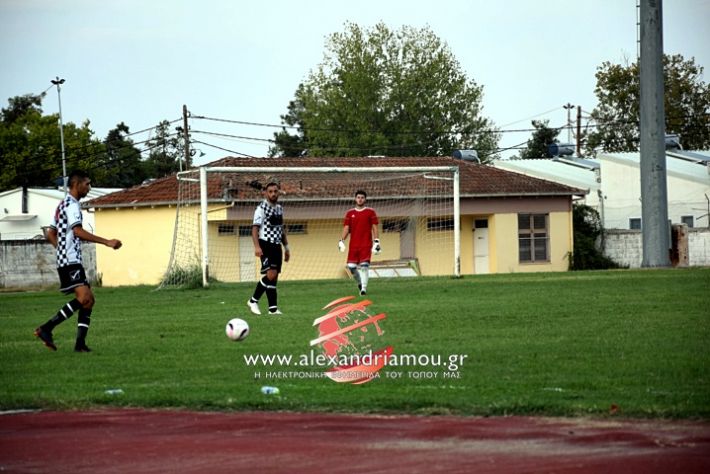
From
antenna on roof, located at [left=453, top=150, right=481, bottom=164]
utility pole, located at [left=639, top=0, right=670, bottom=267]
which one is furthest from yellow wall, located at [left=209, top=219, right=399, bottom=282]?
antenna on roof, located at [left=453, top=150, right=481, bottom=164]

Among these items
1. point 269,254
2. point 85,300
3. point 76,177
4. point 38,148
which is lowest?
point 85,300

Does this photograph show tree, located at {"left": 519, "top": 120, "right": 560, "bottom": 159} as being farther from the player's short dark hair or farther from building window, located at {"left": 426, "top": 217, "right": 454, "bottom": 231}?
the player's short dark hair

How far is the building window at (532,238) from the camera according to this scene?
1847 inches

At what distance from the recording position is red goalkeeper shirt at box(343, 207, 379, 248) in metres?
22.6

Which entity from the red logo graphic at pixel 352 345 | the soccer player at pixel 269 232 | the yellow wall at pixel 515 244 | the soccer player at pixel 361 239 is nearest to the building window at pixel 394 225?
the yellow wall at pixel 515 244

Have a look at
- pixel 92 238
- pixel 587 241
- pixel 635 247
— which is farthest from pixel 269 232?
pixel 635 247

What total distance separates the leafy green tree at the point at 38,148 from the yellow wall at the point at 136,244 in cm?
2826

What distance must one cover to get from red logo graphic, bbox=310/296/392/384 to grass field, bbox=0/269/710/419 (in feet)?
0.66

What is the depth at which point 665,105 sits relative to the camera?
79.2 metres

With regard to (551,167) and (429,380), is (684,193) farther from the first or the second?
(429,380)

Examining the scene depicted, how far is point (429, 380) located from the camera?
1045 centimetres

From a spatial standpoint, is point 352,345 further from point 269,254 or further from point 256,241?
point 269,254

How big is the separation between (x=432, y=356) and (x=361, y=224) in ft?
35.8

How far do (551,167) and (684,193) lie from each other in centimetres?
911
